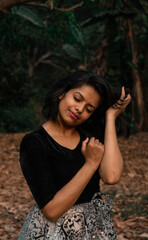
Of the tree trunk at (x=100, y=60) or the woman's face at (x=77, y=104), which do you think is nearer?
the woman's face at (x=77, y=104)

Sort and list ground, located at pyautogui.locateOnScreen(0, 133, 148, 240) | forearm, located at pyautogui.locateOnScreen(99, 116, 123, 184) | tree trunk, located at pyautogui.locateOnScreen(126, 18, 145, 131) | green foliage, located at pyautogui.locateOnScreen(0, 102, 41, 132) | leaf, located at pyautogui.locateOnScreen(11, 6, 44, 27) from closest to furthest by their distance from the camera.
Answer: forearm, located at pyautogui.locateOnScreen(99, 116, 123, 184)
ground, located at pyautogui.locateOnScreen(0, 133, 148, 240)
tree trunk, located at pyautogui.locateOnScreen(126, 18, 145, 131)
leaf, located at pyautogui.locateOnScreen(11, 6, 44, 27)
green foliage, located at pyautogui.locateOnScreen(0, 102, 41, 132)

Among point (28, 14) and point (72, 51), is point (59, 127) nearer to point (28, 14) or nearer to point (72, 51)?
point (28, 14)

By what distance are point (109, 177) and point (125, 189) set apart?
10.7 feet

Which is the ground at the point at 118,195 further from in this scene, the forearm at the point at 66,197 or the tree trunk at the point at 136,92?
the tree trunk at the point at 136,92

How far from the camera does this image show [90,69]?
9188 millimetres

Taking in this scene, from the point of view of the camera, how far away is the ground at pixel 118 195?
3.56 meters

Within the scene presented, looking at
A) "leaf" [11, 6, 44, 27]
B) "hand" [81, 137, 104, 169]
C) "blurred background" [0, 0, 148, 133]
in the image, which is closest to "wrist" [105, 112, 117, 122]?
"hand" [81, 137, 104, 169]

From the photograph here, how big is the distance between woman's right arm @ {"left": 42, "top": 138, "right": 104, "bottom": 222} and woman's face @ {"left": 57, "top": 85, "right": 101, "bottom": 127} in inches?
9.6

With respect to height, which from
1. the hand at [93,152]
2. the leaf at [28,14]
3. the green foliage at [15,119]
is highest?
the hand at [93,152]

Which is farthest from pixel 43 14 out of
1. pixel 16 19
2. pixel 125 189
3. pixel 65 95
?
pixel 65 95

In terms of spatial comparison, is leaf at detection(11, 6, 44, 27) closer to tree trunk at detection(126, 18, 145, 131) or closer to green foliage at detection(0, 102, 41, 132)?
tree trunk at detection(126, 18, 145, 131)

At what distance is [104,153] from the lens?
1.95 metres

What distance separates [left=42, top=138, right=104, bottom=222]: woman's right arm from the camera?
5.48 feet

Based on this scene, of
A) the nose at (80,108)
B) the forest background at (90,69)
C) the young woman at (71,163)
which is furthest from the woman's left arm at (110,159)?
the forest background at (90,69)
